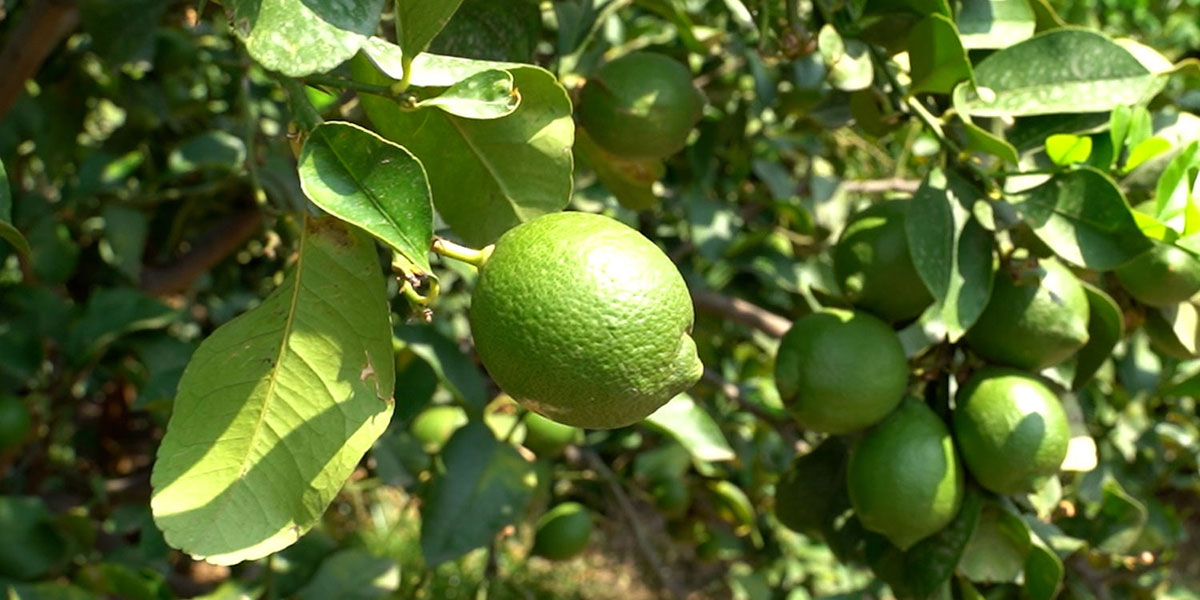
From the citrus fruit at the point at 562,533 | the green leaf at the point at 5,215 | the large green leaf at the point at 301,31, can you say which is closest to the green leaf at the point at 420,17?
the large green leaf at the point at 301,31

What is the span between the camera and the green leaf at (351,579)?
1.36 meters

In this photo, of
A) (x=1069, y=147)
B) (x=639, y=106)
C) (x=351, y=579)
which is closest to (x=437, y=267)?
(x=351, y=579)

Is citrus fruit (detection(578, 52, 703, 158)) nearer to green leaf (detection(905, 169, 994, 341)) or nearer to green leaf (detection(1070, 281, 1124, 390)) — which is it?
→ green leaf (detection(905, 169, 994, 341))

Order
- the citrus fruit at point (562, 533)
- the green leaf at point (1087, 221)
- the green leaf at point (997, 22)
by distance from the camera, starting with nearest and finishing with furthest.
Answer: the green leaf at point (1087, 221) → the green leaf at point (997, 22) → the citrus fruit at point (562, 533)

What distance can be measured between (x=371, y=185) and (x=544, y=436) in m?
0.90

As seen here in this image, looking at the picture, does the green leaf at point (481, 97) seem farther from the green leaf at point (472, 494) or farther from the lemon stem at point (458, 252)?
the green leaf at point (472, 494)

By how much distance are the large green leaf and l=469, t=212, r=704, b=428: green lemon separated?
0.18 m

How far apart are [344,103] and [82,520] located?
74 cm

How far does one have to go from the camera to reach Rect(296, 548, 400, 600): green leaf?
1360 millimetres

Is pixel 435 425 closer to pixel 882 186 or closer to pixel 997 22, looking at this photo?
pixel 882 186

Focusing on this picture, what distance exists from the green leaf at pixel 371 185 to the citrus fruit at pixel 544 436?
86cm

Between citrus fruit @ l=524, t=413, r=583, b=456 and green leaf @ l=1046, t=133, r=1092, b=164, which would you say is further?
citrus fruit @ l=524, t=413, r=583, b=456

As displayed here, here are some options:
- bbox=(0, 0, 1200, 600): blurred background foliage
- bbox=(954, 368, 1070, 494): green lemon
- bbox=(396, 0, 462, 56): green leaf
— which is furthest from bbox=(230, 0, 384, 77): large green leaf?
bbox=(954, 368, 1070, 494): green lemon

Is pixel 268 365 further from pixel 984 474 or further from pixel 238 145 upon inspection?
pixel 238 145
